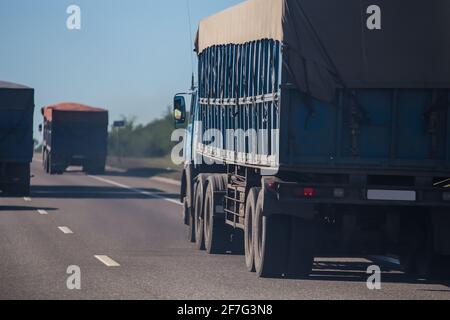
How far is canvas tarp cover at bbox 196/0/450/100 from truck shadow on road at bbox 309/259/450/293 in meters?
2.35

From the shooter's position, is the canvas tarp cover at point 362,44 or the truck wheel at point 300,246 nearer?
the canvas tarp cover at point 362,44

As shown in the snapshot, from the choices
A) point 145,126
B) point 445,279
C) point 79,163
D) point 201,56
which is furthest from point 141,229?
point 145,126

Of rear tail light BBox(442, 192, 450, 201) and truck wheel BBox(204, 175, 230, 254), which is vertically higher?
rear tail light BBox(442, 192, 450, 201)

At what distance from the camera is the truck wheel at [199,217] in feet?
66.0

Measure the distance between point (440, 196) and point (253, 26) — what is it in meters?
3.63

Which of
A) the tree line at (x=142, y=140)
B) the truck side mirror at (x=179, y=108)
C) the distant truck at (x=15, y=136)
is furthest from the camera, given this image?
the tree line at (x=142, y=140)

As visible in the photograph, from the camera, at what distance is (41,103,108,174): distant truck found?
55062 millimetres

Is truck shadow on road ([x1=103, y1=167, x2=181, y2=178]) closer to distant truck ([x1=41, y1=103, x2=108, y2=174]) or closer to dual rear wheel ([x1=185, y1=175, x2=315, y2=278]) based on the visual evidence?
distant truck ([x1=41, y1=103, x2=108, y2=174])

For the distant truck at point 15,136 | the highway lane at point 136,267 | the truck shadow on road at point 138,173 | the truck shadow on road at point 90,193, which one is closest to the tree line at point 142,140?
the truck shadow on road at point 138,173

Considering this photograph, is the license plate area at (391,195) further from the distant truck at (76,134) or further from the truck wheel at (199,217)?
the distant truck at (76,134)

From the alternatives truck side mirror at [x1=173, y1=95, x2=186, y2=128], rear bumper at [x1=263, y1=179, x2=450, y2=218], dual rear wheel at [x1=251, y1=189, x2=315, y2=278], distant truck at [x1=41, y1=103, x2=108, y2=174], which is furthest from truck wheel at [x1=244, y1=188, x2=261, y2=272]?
distant truck at [x1=41, y1=103, x2=108, y2=174]

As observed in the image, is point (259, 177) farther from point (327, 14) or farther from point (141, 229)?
point (141, 229)

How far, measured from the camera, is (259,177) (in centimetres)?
1677

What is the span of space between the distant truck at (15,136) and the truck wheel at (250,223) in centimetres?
1934
